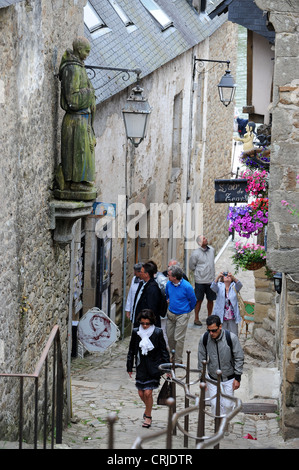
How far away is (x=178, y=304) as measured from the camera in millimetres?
10844

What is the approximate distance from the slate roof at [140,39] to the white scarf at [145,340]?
4236 millimetres

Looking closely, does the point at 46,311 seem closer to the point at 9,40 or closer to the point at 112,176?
the point at 9,40

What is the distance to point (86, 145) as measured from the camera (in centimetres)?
807

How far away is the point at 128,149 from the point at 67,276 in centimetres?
447

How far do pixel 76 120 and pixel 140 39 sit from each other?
7.02 metres

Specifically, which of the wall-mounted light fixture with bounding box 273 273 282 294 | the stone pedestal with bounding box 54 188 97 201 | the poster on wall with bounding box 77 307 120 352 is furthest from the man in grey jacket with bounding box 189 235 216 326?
the stone pedestal with bounding box 54 188 97 201

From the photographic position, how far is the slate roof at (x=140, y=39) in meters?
Answer: 12.4

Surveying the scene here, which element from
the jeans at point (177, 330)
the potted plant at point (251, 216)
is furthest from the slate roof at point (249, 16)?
the jeans at point (177, 330)

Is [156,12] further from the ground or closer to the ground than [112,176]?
further from the ground

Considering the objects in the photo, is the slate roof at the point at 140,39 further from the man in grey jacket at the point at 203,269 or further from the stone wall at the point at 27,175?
the stone wall at the point at 27,175

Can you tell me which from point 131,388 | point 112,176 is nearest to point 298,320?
point 131,388

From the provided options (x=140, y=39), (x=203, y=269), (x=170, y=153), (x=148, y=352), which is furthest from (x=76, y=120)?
(x=170, y=153)
